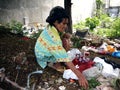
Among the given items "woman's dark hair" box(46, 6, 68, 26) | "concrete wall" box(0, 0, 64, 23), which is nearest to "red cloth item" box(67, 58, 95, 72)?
"woman's dark hair" box(46, 6, 68, 26)

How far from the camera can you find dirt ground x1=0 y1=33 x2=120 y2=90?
13.5ft

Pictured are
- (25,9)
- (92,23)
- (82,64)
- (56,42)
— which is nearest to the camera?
(56,42)

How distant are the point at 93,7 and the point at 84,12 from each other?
108cm

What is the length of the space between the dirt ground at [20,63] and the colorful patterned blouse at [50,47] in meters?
0.28

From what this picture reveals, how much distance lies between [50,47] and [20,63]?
3.50 feet

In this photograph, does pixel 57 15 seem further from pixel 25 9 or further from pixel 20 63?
pixel 25 9

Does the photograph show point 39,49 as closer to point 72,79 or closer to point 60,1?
point 72,79

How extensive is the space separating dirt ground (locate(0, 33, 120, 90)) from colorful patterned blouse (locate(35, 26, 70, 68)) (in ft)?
0.93

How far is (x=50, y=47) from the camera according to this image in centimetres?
305

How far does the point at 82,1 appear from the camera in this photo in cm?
1577

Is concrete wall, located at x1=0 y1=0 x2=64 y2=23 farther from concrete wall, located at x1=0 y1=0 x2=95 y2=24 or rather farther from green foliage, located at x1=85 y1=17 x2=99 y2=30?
green foliage, located at x1=85 y1=17 x2=99 y2=30

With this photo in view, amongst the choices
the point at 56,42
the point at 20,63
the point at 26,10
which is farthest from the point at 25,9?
the point at 56,42

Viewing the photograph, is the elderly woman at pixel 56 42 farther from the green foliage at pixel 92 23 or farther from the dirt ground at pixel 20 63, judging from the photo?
the green foliage at pixel 92 23

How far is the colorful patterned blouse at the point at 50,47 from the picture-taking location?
2.98 meters
